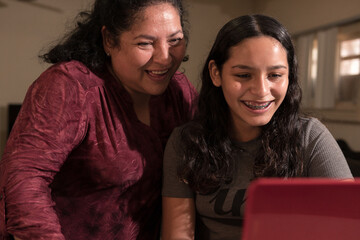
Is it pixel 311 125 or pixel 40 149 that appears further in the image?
pixel 311 125

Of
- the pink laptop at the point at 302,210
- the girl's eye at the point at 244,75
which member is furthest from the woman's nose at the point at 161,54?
the pink laptop at the point at 302,210

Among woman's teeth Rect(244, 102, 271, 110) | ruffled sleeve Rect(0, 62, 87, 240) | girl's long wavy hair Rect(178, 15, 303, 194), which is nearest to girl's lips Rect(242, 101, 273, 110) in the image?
woman's teeth Rect(244, 102, 271, 110)

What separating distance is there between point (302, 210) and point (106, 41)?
3.25 feet

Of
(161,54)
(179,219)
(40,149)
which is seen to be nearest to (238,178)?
(179,219)

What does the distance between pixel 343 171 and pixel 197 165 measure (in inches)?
15.0

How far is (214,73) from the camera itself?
1.14 m

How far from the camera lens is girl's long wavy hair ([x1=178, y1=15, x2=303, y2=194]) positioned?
1051 mm

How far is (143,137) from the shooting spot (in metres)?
1.25

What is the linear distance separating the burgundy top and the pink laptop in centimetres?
63

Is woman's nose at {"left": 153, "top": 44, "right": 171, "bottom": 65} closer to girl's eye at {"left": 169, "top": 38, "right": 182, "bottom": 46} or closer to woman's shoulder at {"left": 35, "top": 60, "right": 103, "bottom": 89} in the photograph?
girl's eye at {"left": 169, "top": 38, "right": 182, "bottom": 46}

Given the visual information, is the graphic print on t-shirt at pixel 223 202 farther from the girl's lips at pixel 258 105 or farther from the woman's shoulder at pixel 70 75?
the woman's shoulder at pixel 70 75

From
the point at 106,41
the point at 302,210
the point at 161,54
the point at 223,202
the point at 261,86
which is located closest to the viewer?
the point at 302,210

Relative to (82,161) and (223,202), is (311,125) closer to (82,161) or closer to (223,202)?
(223,202)

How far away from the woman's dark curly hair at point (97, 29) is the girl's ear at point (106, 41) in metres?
0.01
